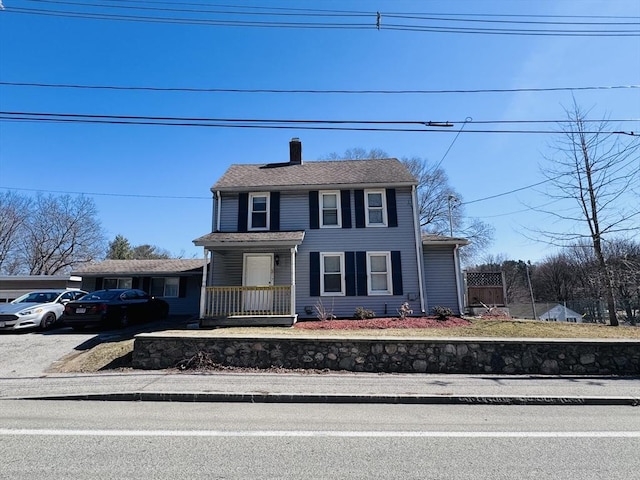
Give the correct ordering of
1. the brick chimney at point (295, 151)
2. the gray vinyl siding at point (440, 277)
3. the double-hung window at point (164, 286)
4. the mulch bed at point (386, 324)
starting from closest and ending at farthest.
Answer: the mulch bed at point (386, 324) → the gray vinyl siding at point (440, 277) → the brick chimney at point (295, 151) → the double-hung window at point (164, 286)

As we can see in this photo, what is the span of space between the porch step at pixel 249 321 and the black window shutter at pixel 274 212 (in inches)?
161

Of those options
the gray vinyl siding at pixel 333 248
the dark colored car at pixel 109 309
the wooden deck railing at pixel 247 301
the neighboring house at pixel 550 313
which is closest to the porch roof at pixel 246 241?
the gray vinyl siding at pixel 333 248

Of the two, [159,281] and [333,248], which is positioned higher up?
[333,248]

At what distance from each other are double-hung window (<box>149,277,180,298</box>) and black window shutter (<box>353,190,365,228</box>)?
1052cm

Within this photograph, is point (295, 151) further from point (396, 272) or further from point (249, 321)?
point (249, 321)

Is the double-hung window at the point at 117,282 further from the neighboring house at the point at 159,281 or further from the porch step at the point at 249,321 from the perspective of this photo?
the porch step at the point at 249,321

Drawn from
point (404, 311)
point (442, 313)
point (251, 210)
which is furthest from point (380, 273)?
point (251, 210)

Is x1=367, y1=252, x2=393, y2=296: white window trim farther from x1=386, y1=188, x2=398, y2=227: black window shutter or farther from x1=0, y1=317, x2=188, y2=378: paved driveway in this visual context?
x1=0, y1=317, x2=188, y2=378: paved driveway

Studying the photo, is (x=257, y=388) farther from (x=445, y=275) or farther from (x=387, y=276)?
(x=445, y=275)

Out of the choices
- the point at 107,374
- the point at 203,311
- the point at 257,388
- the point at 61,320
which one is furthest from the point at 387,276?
the point at 61,320

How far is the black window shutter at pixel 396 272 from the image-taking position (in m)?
14.4

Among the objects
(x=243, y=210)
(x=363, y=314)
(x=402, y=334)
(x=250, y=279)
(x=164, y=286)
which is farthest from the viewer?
(x=164, y=286)

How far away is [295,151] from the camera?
60.4 ft

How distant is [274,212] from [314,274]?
3187mm
